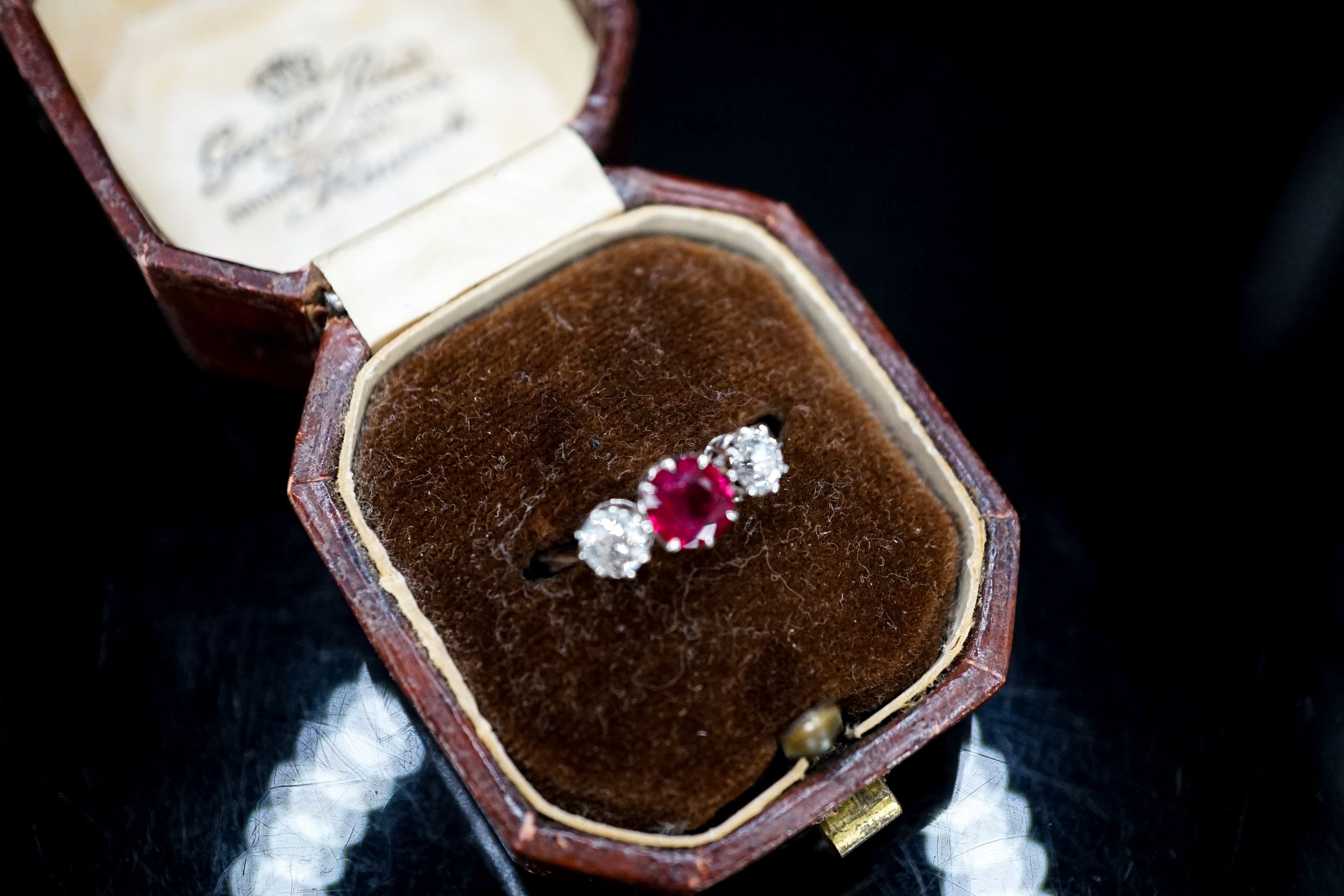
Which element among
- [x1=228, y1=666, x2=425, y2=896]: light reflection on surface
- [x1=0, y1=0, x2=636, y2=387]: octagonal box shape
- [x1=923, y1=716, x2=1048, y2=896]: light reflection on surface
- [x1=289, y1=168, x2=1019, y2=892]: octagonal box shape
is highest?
[x1=0, y1=0, x2=636, y2=387]: octagonal box shape

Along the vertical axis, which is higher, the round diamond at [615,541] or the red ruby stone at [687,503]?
the red ruby stone at [687,503]

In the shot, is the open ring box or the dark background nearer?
the open ring box

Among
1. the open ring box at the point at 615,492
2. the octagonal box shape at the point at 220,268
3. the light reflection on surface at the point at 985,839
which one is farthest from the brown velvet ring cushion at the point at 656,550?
the light reflection on surface at the point at 985,839

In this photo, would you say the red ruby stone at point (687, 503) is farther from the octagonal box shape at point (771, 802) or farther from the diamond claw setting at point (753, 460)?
the octagonal box shape at point (771, 802)

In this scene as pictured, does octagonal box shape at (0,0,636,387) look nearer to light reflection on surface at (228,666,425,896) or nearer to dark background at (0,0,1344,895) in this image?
dark background at (0,0,1344,895)

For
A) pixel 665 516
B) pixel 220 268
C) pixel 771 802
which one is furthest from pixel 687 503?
pixel 220 268

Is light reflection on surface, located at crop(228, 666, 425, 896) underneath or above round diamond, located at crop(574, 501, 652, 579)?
underneath

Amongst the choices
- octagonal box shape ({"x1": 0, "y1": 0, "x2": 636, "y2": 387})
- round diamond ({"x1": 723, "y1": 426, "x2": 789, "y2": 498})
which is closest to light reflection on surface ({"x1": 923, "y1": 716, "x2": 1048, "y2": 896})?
round diamond ({"x1": 723, "y1": 426, "x2": 789, "y2": 498})
